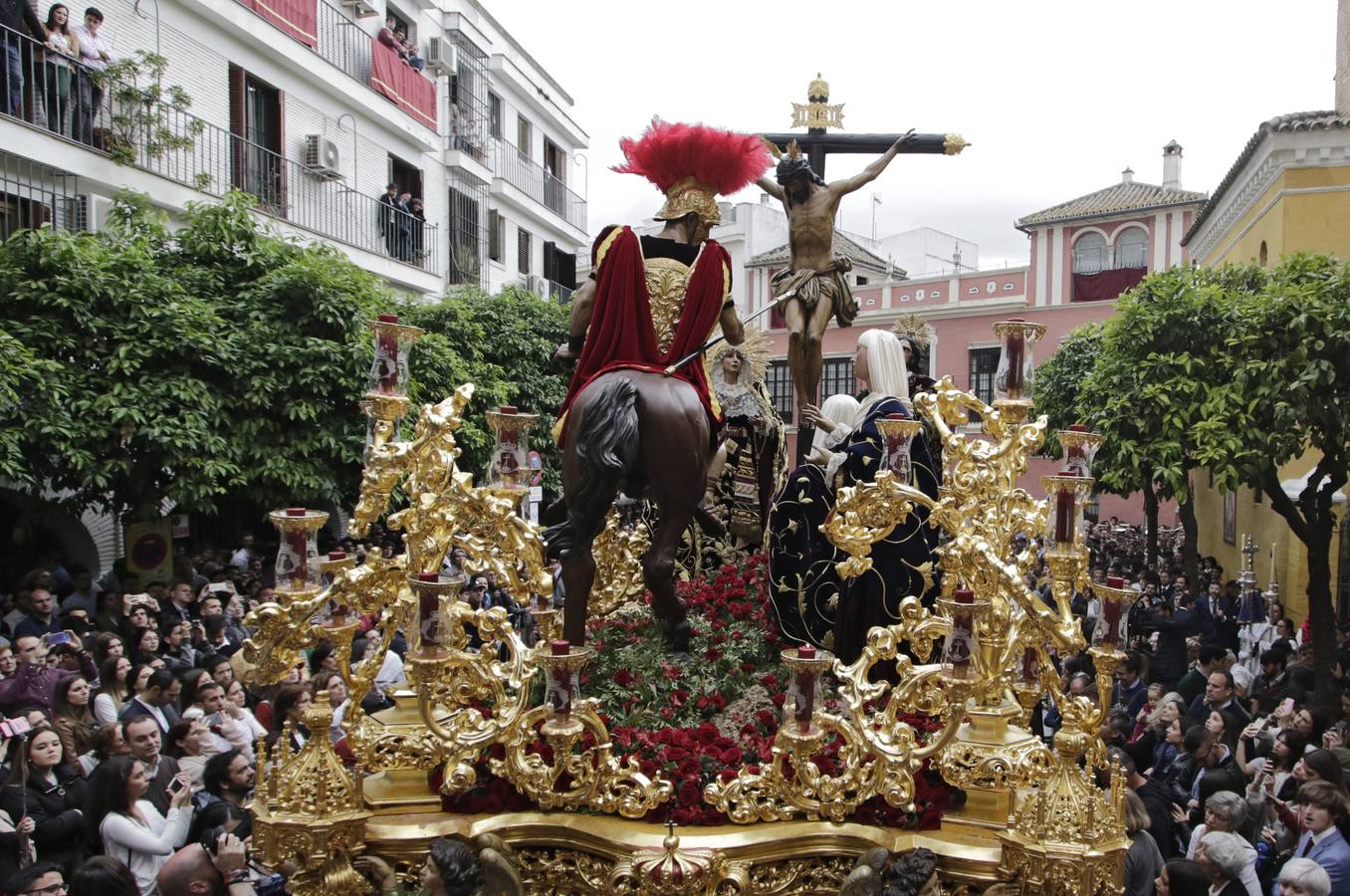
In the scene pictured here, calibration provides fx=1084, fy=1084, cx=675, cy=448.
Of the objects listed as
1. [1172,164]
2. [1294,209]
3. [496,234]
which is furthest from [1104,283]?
[496,234]

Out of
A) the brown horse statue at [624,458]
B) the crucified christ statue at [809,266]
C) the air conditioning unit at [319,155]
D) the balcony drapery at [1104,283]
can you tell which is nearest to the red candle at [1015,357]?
the brown horse statue at [624,458]

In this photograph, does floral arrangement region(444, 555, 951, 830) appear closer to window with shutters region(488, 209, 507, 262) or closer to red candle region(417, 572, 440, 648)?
red candle region(417, 572, 440, 648)

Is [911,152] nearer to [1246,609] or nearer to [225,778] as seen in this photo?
[225,778]

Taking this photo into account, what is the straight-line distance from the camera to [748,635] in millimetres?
5562

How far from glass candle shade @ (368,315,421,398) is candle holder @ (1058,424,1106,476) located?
2435mm

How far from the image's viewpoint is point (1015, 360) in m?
4.13

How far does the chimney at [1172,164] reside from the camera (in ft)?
102

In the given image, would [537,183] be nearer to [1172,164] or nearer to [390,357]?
[1172,164]

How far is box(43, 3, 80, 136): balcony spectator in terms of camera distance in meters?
11.7

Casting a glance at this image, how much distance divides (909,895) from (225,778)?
306 cm

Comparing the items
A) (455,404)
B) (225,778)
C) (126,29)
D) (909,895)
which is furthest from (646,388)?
(126,29)

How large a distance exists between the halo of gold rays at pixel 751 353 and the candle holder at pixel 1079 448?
3.63 metres

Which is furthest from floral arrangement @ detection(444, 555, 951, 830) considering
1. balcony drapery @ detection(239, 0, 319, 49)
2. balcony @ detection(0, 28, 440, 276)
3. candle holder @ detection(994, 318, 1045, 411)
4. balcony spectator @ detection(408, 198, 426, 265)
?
balcony spectator @ detection(408, 198, 426, 265)

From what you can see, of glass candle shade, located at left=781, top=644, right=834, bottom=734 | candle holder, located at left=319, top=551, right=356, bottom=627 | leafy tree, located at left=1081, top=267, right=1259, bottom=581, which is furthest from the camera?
leafy tree, located at left=1081, top=267, right=1259, bottom=581
